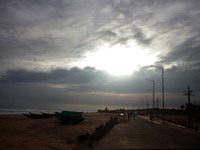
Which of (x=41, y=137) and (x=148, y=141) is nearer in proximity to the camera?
(x=148, y=141)

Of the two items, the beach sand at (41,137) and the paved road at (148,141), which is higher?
the paved road at (148,141)

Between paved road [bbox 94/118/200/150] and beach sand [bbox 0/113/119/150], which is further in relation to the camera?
beach sand [bbox 0/113/119/150]

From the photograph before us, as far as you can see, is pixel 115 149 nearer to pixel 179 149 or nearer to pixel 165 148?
pixel 165 148

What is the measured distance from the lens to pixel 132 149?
12531 millimetres

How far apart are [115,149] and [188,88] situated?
75.8 feet

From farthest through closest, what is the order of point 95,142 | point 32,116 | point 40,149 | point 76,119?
1. point 32,116
2. point 76,119
3. point 95,142
4. point 40,149

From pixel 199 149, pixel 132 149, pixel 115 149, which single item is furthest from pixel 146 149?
pixel 199 149

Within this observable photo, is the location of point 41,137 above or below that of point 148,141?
below

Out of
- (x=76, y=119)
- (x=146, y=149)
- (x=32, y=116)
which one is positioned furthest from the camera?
(x=32, y=116)

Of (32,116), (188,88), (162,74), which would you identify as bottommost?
(32,116)

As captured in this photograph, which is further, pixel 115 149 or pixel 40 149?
pixel 40 149

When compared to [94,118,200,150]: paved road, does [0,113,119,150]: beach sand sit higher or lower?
lower

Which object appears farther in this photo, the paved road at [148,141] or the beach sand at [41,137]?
the beach sand at [41,137]

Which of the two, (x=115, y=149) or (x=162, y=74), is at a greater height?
(x=162, y=74)
